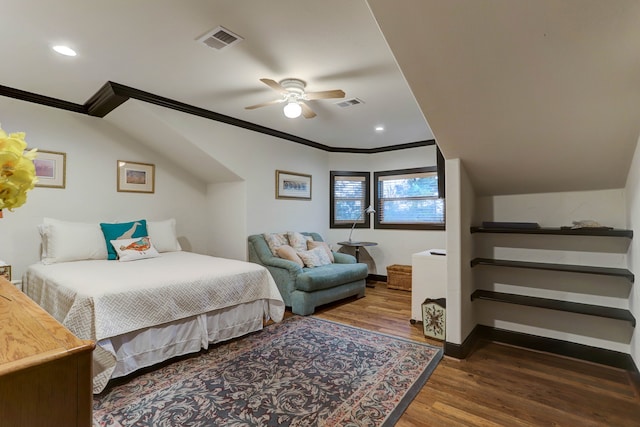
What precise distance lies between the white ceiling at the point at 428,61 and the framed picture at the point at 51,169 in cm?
62

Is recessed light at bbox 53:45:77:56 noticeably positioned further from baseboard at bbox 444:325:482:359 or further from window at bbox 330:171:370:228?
window at bbox 330:171:370:228

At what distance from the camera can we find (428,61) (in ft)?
5.77

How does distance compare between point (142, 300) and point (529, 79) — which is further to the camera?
point (142, 300)

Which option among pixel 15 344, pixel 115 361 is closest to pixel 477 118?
pixel 15 344

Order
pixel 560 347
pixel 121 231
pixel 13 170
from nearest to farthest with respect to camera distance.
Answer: pixel 13 170 < pixel 560 347 < pixel 121 231

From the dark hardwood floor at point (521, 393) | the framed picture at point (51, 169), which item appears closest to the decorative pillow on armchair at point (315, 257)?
the dark hardwood floor at point (521, 393)

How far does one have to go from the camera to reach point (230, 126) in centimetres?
400

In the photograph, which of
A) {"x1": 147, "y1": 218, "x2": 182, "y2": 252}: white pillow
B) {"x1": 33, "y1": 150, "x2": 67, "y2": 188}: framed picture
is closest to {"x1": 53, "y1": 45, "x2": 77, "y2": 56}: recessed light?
{"x1": 33, "y1": 150, "x2": 67, "y2": 188}: framed picture

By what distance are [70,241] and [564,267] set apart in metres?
4.52

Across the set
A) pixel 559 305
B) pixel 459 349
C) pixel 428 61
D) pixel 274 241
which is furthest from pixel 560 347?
pixel 274 241

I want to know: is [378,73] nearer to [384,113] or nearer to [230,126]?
[384,113]

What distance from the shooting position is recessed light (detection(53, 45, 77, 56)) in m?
2.33

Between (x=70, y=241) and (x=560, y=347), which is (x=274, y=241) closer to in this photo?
(x=70, y=241)

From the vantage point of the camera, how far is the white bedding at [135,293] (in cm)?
203
